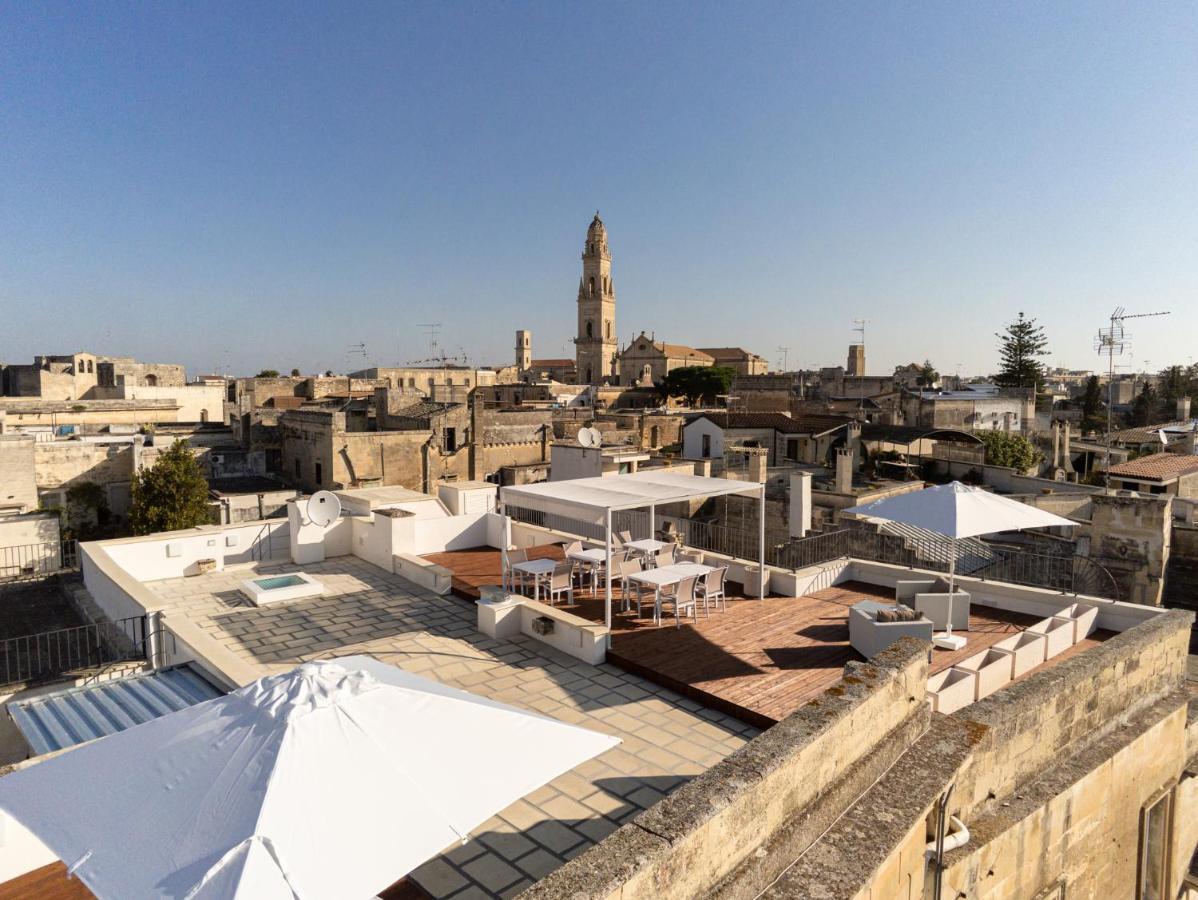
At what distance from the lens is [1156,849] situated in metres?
8.48

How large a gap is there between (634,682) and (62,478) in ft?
91.3

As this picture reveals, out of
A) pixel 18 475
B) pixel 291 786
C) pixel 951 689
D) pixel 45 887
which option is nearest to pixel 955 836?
pixel 951 689

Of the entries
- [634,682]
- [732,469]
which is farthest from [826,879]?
[732,469]

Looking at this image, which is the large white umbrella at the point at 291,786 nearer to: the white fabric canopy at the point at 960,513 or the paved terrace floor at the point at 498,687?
the paved terrace floor at the point at 498,687

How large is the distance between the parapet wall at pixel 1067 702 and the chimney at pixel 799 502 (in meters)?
7.03

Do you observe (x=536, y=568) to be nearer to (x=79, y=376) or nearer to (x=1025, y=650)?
(x=1025, y=650)

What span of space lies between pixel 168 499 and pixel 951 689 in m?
24.5

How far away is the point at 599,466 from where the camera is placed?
19.4m

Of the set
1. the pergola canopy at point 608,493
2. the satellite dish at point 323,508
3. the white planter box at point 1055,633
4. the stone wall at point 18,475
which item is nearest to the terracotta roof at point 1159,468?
the white planter box at point 1055,633

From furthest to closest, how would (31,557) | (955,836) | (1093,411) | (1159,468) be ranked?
(1093,411) < (1159,468) < (31,557) < (955,836)

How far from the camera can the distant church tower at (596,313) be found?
327 feet

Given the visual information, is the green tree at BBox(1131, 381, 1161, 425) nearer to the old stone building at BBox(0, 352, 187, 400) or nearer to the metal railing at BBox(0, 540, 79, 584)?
the metal railing at BBox(0, 540, 79, 584)

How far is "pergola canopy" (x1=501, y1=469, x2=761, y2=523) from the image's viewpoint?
8820mm

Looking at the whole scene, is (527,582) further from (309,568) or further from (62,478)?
(62,478)
